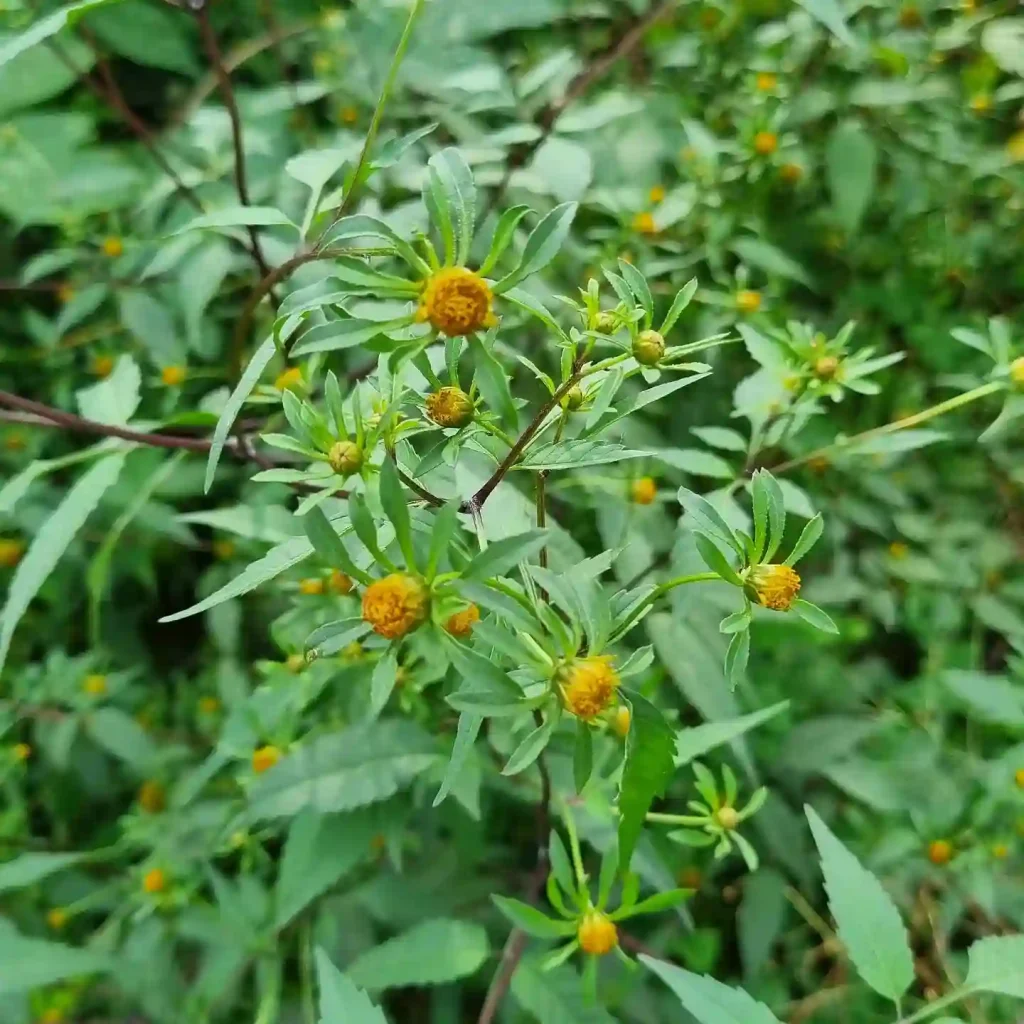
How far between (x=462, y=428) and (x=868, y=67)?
1179mm

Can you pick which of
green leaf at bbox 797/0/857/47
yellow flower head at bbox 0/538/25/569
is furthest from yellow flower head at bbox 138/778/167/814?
green leaf at bbox 797/0/857/47

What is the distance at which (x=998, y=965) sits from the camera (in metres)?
0.72

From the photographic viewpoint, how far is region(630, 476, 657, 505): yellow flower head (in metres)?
0.96

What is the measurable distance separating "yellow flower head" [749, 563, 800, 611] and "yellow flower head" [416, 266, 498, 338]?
0.69 feet

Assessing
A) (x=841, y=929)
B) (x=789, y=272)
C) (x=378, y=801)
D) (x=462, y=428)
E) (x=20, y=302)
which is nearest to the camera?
(x=462, y=428)

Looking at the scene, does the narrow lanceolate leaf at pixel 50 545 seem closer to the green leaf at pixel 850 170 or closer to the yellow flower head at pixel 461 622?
the yellow flower head at pixel 461 622

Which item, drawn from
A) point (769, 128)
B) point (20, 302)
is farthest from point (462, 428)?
point (20, 302)

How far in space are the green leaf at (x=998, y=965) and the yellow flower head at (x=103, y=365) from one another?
128cm

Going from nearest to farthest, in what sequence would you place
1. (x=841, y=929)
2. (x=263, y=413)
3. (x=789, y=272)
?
(x=841, y=929) → (x=789, y=272) → (x=263, y=413)

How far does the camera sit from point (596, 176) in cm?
128

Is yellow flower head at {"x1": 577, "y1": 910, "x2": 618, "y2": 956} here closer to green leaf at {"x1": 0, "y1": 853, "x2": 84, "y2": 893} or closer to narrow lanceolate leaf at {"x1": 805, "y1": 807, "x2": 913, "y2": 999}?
narrow lanceolate leaf at {"x1": 805, "y1": 807, "x2": 913, "y2": 999}

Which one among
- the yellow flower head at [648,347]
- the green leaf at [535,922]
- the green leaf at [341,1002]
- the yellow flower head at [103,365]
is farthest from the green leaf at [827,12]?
the yellow flower head at [103,365]

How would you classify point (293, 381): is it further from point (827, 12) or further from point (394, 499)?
point (827, 12)

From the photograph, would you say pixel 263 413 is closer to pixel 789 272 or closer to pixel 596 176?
pixel 596 176
